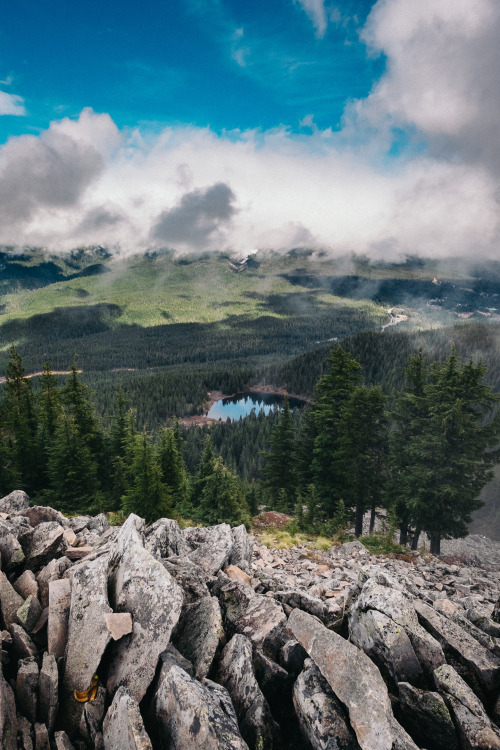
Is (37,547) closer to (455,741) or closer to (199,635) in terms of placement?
(199,635)

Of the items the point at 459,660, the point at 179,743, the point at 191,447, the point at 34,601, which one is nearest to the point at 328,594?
the point at 459,660

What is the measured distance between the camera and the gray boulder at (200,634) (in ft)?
23.5

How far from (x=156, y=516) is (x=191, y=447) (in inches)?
3459

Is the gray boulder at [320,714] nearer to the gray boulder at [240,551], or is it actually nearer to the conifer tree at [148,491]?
the gray boulder at [240,551]

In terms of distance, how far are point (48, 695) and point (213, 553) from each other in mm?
5739

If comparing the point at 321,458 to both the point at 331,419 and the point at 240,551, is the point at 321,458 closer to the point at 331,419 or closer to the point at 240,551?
the point at 331,419

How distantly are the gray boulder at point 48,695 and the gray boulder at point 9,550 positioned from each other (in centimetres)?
380

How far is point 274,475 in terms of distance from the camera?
130 feet

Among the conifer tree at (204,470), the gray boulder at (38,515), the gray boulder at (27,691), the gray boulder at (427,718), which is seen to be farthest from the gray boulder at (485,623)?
the conifer tree at (204,470)

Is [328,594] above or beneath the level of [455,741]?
beneath

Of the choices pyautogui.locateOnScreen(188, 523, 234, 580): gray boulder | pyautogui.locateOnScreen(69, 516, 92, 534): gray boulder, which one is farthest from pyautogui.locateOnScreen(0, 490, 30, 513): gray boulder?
pyautogui.locateOnScreen(188, 523, 234, 580): gray boulder

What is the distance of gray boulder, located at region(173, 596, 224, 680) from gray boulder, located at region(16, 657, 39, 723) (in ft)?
8.61

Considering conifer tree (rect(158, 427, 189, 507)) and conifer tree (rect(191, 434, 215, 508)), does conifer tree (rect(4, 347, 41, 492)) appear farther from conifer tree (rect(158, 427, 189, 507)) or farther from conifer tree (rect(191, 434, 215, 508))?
conifer tree (rect(191, 434, 215, 508))

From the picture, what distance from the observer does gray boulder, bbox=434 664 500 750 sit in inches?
233
